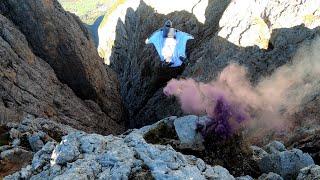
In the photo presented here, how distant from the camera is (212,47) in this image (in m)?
49.4

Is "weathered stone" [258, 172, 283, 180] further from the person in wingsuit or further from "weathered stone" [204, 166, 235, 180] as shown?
the person in wingsuit

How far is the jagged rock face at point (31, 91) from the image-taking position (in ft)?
127

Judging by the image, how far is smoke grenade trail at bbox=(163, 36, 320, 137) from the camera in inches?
1529

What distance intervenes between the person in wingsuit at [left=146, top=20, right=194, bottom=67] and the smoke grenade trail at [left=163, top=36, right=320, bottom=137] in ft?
14.0

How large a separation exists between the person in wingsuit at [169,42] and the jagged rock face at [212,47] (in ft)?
13.1

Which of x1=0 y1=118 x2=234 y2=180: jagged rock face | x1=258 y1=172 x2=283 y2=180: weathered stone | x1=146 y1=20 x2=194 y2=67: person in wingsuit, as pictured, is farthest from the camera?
x1=146 y1=20 x2=194 y2=67: person in wingsuit

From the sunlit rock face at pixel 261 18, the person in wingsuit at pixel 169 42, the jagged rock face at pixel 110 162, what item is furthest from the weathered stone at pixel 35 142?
the sunlit rock face at pixel 261 18

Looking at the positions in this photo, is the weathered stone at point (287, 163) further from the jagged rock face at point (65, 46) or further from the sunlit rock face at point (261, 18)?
the jagged rock face at point (65, 46)

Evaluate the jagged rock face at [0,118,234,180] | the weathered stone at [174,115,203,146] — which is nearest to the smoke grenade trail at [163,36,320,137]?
the weathered stone at [174,115,203,146]

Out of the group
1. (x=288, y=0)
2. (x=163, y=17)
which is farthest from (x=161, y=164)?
(x=163, y=17)

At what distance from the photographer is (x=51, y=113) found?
42531 mm

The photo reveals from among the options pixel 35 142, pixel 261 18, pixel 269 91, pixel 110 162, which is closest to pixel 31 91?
pixel 35 142

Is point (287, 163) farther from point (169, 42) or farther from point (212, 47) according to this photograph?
point (212, 47)

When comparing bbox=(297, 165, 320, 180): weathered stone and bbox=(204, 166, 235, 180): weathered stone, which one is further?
bbox=(297, 165, 320, 180): weathered stone
